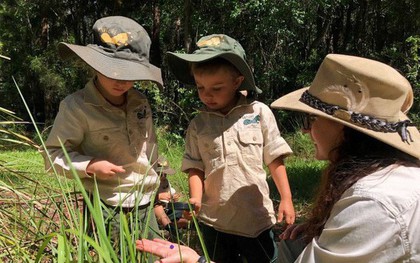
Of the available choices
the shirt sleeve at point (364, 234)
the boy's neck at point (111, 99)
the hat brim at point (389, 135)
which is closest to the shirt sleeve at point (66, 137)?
the boy's neck at point (111, 99)

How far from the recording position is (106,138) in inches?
81.4

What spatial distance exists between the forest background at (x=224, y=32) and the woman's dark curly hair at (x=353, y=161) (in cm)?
582

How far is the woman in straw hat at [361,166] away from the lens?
1232 mm

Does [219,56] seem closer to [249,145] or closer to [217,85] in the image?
[217,85]

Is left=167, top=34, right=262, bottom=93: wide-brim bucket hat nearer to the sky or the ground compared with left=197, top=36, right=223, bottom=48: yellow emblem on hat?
nearer to the ground

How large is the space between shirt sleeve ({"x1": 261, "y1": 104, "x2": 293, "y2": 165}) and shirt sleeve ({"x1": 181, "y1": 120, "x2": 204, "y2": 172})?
12.1 inches

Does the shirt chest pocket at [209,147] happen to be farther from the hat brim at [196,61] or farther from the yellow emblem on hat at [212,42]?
the yellow emblem on hat at [212,42]

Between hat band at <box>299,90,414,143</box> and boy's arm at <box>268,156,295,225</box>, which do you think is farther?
boy's arm at <box>268,156,295,225</box>

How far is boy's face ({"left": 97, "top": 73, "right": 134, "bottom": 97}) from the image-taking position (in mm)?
1977

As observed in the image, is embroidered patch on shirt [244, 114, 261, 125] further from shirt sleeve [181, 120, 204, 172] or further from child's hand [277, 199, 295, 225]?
child's hand [277, 199, 295, 225]

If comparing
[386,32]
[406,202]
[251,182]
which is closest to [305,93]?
[406,202]

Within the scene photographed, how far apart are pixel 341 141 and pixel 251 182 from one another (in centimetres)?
77

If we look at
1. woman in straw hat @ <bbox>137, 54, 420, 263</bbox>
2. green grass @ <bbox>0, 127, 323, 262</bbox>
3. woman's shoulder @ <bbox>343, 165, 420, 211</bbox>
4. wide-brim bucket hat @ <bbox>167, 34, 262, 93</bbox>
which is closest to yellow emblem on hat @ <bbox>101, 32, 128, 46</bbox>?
wide-brim bucket hat @ <bbox>167, 34, 262, 93</bbox>

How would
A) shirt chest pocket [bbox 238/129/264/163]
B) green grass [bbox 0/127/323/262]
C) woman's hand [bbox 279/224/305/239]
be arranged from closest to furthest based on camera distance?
green grass [bbox 0/127/323/262]
woman's hand [bbox 279/224/305/239]
shirt chest pocket [bbox 238/129/264/163]
